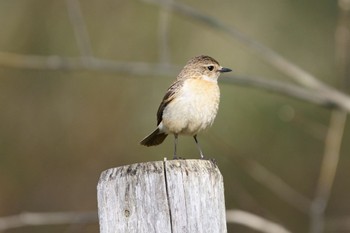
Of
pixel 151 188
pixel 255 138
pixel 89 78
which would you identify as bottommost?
pixel 151 188

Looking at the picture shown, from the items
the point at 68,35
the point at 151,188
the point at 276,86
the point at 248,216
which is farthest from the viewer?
the point at 68,35

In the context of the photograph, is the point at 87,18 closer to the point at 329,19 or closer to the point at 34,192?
the point at 34,192

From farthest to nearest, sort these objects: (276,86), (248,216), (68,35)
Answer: (68,35), (276,86), (248,216)

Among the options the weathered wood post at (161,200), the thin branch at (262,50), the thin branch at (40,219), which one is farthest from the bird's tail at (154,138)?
the weathered wood post at (161,200)

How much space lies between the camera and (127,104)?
535 inches

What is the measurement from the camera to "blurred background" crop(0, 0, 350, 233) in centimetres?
1318

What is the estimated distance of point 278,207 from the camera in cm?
1390

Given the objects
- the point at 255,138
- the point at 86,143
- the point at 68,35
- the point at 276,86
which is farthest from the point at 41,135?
the point at 276,86

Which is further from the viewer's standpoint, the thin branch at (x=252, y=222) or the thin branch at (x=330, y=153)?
the thin branch at (x=330, y=153)

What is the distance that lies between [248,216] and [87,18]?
666 centimetres

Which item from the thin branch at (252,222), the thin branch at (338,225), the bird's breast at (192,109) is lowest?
the thin branch at (252,222)

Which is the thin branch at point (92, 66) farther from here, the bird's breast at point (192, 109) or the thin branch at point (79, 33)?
the bird's breast at point (192, 109)

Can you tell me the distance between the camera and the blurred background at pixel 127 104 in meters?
13.2

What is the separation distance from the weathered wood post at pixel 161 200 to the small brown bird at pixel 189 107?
233 cm
